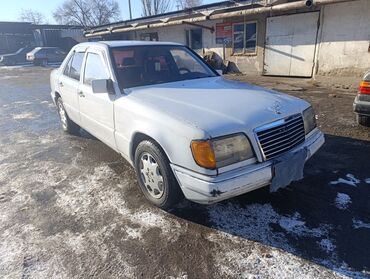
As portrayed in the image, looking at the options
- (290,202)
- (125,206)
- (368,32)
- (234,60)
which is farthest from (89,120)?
(234,60)

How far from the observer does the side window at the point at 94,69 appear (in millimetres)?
3612

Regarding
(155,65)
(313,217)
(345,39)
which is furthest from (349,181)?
(345,39)

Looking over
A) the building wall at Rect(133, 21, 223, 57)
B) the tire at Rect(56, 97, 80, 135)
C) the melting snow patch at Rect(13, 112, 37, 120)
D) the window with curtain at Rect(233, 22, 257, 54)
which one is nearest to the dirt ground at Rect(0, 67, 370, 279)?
the tire at Rect(56, 97, 80, 135)

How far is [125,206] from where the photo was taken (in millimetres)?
3160

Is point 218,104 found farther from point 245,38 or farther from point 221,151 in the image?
point 245,38

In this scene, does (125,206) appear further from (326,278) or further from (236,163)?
(326,278)

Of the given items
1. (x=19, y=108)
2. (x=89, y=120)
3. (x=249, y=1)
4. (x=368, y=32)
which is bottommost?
(x=19, y=108)

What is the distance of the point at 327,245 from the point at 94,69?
336 cm

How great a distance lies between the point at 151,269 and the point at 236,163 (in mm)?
1105

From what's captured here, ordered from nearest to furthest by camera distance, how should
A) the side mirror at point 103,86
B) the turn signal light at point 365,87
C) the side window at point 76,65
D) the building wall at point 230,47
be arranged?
the side mirror at point 103,86 → the side window at point 76,65 → the turn signal light at point 365,87 → the building wall at point 230,47

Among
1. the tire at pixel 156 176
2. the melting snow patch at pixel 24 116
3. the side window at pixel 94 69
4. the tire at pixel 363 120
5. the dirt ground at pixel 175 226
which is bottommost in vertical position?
the melting snow patch at pixel 24 116

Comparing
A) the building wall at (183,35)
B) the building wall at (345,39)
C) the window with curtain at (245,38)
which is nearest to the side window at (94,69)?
the building wall at (345,39)

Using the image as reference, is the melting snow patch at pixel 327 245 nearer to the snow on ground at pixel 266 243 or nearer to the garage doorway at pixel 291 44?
the snow on ground at pixel 266 243

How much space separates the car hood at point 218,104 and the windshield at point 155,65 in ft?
0.65
